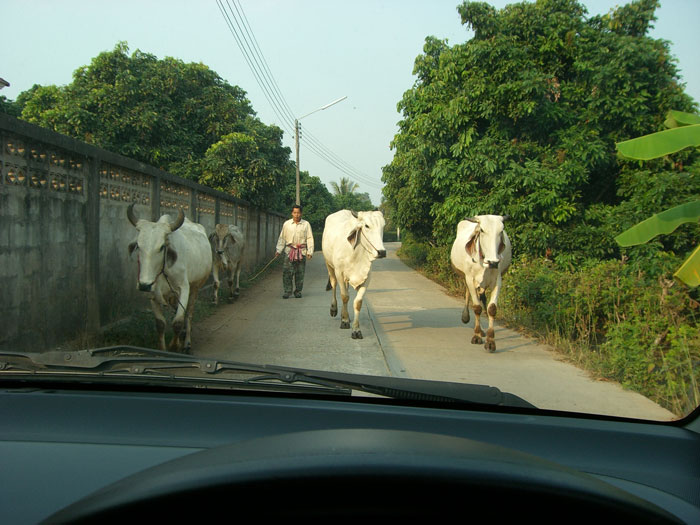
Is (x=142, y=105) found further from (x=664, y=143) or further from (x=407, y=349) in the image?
(x=664, y=143)

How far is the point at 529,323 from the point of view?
314 inches

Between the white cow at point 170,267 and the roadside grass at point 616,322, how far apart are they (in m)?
4.15

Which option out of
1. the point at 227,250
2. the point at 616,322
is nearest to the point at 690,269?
the point at 616,322

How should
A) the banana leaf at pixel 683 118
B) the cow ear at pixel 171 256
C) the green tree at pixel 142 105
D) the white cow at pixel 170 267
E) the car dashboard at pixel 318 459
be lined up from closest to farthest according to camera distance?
the car dashboard at pixel 318 459 < the banana leaf at pixel 683 118 < the white cow at pixel 170 267 < the cow ear at pixel 171 256 < the green tree at pixel 142 105

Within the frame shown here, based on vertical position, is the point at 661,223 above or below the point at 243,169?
below

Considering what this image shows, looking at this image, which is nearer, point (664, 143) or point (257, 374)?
point (257, 374)

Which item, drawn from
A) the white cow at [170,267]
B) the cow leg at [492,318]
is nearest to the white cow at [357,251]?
the cow leg at [492,318]

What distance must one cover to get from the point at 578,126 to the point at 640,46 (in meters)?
1.67

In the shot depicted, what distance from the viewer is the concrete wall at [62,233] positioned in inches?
188

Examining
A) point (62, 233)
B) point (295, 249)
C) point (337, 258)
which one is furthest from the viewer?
Result: point (295, 249)

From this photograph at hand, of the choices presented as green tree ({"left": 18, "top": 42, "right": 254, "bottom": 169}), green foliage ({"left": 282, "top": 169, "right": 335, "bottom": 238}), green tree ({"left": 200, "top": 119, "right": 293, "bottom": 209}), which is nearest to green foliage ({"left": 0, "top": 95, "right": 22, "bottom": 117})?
green tree ({"left": 18, "top": 42, "right": 254, "bottom": 169})

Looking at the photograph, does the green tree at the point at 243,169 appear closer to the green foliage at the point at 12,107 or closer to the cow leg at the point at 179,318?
the green foliage at the point at 12,107

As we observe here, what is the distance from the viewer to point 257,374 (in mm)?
2160

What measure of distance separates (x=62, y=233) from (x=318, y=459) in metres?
5.60
